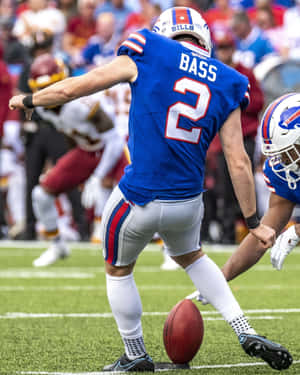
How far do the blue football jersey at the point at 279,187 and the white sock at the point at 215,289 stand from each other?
3.08ft

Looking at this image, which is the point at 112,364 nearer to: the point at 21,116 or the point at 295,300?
the point at 295,300

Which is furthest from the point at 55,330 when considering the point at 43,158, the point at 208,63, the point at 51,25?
the point at 51,25

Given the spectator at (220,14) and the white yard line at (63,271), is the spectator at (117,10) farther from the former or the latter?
the white yard line at (63,271)

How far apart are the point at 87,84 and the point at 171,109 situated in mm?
368

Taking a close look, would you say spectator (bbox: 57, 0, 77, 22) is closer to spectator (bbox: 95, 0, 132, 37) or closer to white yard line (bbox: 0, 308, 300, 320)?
spectator (bbox: 95, 0, 132, 37)

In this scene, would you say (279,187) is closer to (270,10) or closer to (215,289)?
(215,289)

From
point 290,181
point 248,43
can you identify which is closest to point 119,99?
point 248,43

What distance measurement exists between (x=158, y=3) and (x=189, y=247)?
31.5 ft

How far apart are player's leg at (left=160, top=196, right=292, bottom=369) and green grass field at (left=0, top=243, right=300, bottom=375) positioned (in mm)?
169

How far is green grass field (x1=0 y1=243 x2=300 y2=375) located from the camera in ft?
13.1

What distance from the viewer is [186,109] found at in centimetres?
371

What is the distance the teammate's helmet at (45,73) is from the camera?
7.59m

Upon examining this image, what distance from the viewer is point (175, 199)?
3.74 metres

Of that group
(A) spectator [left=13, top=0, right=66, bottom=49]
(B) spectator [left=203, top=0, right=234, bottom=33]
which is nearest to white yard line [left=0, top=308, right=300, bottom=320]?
(B) spectator [left=203, top=0, right=234, bottom=33]
